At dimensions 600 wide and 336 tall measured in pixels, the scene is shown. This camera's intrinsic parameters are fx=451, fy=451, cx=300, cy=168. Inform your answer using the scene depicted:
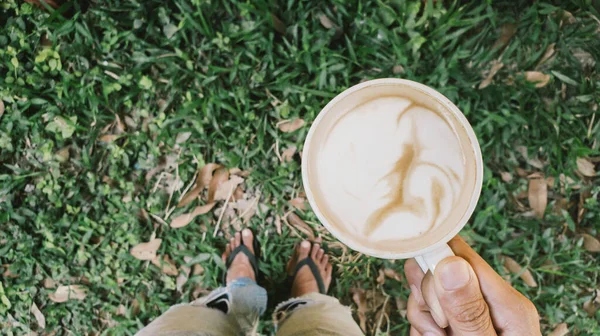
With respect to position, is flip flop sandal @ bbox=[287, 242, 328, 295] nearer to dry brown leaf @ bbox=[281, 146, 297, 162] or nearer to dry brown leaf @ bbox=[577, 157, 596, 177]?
dry brown leaf @ bbox=[281, 146, 297, 162]

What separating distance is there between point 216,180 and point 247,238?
1.10 feet

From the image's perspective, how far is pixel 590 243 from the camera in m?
2.24

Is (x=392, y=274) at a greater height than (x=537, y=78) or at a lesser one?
lesser

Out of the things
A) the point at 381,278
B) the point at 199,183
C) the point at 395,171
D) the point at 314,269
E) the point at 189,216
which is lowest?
the point at 381,278

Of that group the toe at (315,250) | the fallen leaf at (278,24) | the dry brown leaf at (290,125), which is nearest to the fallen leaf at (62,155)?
the dry brown leaf at (290,125)

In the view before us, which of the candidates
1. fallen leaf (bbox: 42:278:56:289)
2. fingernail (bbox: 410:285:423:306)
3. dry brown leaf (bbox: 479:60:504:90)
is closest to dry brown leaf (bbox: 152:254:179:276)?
fallen leaf (bbox: 42:278:56:289)

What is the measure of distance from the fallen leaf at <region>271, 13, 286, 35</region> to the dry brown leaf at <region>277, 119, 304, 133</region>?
0.44 meters

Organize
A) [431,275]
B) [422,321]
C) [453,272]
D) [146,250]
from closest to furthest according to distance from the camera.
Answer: [453,272] < [431,275] < [422,321] < [146,250]

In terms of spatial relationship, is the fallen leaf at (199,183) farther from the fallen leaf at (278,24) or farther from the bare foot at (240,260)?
the fallen leaf at (278,24)

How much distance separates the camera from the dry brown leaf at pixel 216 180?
7.52ft

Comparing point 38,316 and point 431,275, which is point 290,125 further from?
point 38,316

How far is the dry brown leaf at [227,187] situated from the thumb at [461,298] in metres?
1.22

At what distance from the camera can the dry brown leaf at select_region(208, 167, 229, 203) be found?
7.52ft

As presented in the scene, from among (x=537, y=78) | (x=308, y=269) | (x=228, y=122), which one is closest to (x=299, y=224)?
(x=308, y=269)
